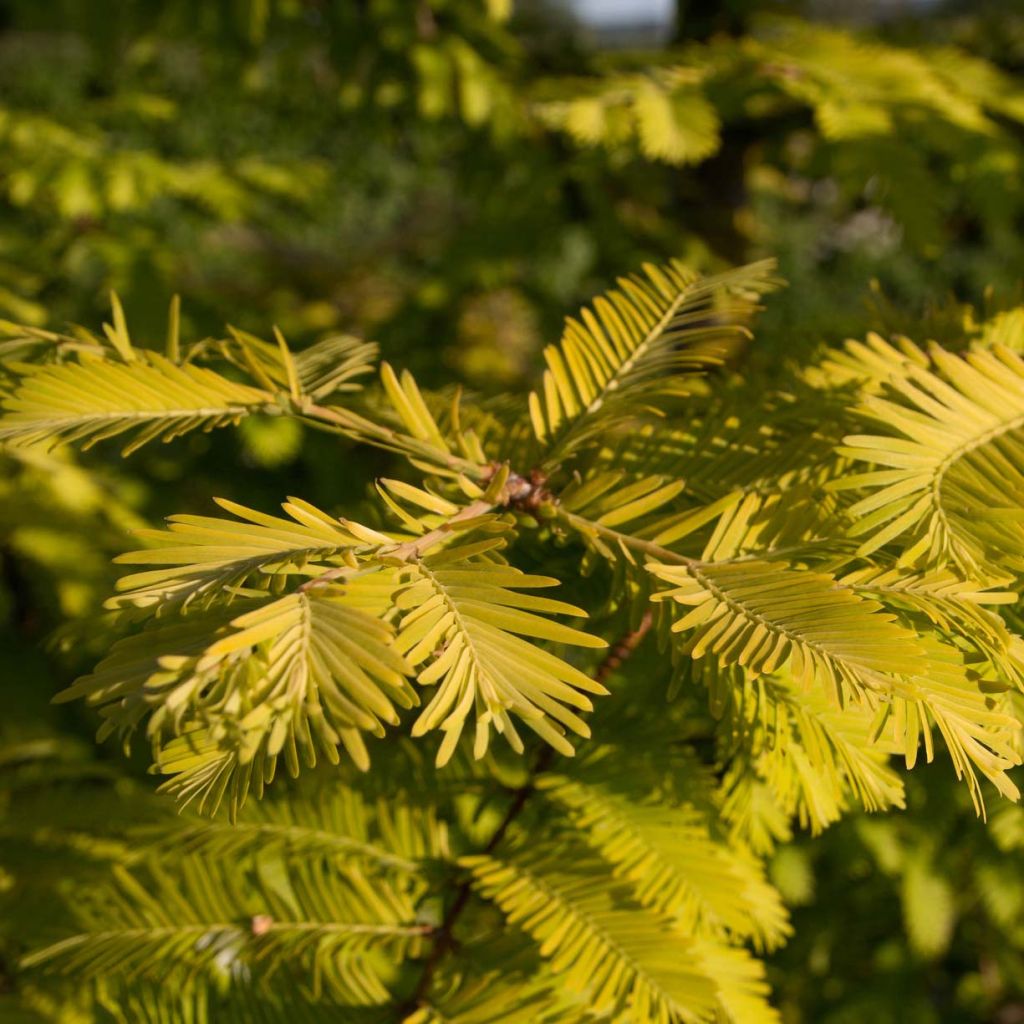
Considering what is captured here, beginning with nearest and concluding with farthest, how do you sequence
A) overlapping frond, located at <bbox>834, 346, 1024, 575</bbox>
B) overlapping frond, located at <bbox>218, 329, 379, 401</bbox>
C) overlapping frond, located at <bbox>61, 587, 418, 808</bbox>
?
overlapping frond, located at <bbox>61, 587, 418, 808</bbox>, overlapping frond, located at <bbox>834, 346, 1024, 575</bbox>, overlapping frond, located at <bbox>218, 329, 379, 401</bbox>

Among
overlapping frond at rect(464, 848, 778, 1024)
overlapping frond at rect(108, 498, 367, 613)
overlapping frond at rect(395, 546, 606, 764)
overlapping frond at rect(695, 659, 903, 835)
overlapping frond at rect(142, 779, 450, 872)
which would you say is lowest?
overlapping frond at rect(142, 779, 450, 872)

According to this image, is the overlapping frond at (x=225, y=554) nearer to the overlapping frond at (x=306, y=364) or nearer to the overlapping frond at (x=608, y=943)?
the overlapping frond at (x=306, y=364)

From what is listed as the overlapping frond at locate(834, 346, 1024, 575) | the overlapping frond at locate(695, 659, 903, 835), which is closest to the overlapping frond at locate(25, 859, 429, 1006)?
the overlapping frond at locate(695, 659, 903, 835)

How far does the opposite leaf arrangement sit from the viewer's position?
37 cm

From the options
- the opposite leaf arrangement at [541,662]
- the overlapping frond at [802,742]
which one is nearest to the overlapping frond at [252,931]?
the opposite leaf arrangement at [541,662]

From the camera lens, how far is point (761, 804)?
0.64 m

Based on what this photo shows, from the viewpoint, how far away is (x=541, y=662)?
390 millimetres

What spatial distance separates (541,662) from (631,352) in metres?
0.27

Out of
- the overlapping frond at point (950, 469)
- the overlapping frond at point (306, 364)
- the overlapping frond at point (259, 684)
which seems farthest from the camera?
the overlapping frond at point (306, 364)

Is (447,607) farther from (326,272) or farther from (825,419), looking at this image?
(326,272)

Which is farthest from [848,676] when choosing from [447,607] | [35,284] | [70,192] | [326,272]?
[326,272]

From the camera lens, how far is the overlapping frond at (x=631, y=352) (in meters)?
0.56

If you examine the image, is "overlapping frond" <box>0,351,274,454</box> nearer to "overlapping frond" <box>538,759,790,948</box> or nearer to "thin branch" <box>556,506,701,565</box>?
"thin branch" <box>556,506,701,565</box>

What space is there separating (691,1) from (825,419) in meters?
1.60
